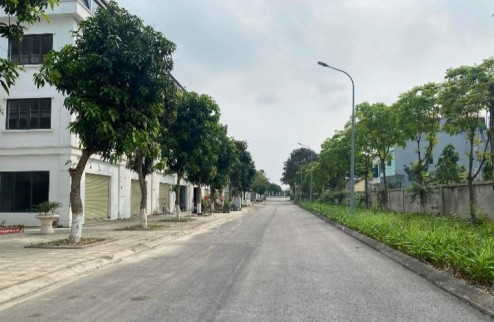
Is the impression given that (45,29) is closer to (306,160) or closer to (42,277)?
(42,277)

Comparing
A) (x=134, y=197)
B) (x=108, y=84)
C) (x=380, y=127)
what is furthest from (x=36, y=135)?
(x=380, y=127)

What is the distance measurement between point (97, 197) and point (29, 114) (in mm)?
5713

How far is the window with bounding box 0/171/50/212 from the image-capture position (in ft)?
72.2

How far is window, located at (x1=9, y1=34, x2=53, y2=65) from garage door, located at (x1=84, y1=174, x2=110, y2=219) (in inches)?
250

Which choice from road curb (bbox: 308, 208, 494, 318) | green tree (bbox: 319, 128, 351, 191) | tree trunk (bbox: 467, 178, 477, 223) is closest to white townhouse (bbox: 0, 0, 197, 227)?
road curb (bbox: 308, 208, 494, 318)

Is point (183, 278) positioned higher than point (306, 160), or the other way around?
point (306, 160)

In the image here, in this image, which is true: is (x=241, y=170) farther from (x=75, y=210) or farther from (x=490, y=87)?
(x=75, y=210)

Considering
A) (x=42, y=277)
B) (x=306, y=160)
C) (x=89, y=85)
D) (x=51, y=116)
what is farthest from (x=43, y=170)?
(x=306, y=160)

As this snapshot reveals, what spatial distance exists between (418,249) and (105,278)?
703cm

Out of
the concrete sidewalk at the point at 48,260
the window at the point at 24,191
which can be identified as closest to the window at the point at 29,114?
the window at the point at 24,191

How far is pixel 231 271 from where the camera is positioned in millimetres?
9766

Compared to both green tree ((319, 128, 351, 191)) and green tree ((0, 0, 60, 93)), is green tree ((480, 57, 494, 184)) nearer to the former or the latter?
green tree ((0, 0, 60, 93))

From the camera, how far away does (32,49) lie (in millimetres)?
22828

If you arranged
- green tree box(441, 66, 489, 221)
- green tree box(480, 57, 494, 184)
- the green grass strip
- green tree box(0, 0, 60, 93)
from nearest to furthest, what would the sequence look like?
green tree box(0, 0, 60, 93) → the green grass strip → green tree box(480, 57, 494, 184) → green tree box(441, 66, 489, 221)
